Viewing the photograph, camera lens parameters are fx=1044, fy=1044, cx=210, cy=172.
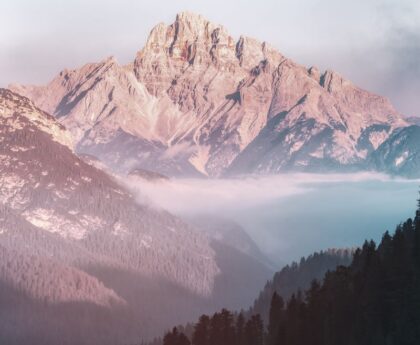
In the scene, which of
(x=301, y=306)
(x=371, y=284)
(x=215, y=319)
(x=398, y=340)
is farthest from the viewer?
(x=215, y=319)

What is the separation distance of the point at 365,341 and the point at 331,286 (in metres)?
25.5

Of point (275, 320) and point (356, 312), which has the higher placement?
point (275, 320)

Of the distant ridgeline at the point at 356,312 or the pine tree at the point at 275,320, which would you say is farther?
the pine tree at the point at 275,320

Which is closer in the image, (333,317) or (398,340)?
(398,340)

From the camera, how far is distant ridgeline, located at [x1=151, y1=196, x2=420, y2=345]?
13462 centimetres

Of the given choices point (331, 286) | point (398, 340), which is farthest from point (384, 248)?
point (398, 340)

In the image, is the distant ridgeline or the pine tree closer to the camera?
the distant ridgeline

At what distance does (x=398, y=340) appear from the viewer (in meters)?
129

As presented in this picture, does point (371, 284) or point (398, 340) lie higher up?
point (371, 284)

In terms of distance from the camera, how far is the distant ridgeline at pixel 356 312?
442ft

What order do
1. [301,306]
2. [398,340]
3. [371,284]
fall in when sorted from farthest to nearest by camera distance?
1. [301,306]
2. [371,284]
3. [398,340]

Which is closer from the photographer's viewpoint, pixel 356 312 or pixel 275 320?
pixel 356 312

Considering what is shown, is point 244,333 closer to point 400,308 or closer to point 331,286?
point 331,286

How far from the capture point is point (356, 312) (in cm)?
14375
